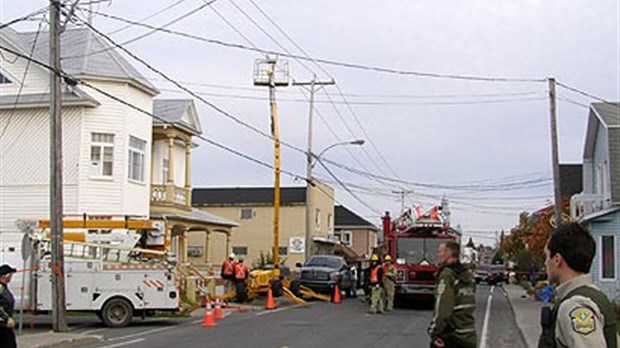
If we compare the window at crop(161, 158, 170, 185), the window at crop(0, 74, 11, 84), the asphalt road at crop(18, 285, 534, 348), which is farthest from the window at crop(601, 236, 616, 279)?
the window at crop(0, 74, 11, 84)

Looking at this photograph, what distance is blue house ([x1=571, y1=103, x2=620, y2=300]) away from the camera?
30.8m

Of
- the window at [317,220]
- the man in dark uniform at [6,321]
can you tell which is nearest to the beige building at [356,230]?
the window at [317,220]

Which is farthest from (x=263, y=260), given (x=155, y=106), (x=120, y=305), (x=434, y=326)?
(x=434, y=326)

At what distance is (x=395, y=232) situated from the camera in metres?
30.8

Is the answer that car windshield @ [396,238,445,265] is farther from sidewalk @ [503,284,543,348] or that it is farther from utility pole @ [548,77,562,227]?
utility pole @ [548,77,562,227]

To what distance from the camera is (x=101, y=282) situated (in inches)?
866

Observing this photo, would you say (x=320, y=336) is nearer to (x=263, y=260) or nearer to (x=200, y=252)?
(x=263, y=260)

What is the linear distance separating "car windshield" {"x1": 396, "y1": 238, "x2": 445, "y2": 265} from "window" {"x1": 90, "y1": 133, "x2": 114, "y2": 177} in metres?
10.8

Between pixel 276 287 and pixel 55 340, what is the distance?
55.8ft

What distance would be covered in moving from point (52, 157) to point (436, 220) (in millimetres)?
14012

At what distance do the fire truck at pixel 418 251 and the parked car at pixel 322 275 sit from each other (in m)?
6.15

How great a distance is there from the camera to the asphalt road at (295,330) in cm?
1845

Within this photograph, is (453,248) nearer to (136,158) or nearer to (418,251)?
(418,251)

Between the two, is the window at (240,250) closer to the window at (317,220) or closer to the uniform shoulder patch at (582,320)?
the window at (317,220)
